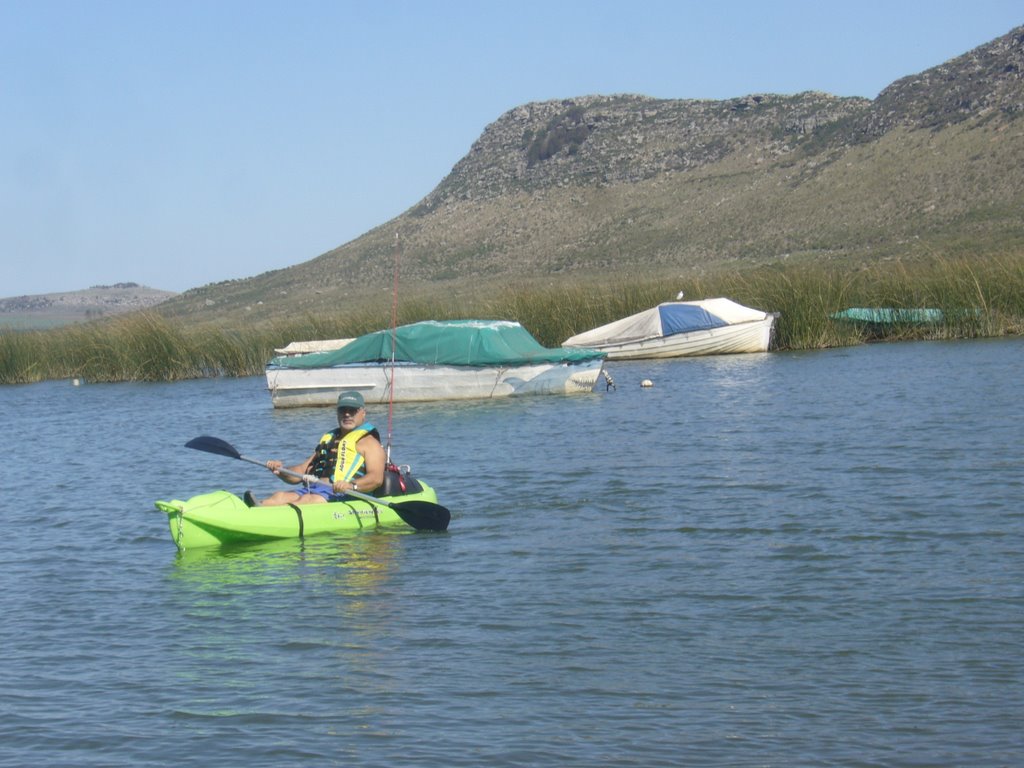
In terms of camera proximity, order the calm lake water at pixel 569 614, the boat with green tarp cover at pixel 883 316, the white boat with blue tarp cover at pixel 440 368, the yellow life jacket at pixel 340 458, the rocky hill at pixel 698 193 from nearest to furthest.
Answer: the calm lake water at pixel 569 614
the yellow life jacket at pixel 340 458
the white boat with blue tarp cover at pixel 440 368
the boat with green tarp cover at pixel 883 316
the rocky hill at pixel 698 193

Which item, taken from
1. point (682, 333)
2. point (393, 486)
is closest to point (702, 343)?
point (682, 333)

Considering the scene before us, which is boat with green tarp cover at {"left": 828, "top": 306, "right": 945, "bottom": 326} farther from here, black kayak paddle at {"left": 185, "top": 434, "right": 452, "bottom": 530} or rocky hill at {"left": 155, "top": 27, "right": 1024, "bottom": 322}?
rocky hill at {"left": 155, "top": 27, "right": 1024, "bottom": 322}

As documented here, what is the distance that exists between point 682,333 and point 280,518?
24.6 metres

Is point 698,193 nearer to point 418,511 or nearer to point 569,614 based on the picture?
point 418,511

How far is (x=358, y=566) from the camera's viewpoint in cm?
1271

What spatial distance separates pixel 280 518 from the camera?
534 inches

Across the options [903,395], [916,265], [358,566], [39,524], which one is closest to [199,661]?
[358,566]

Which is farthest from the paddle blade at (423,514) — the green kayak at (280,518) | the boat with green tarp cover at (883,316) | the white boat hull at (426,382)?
the boat with green tarp cover at (883,316)

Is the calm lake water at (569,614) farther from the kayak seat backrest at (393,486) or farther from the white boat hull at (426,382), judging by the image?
the white boat hull at (426,382)

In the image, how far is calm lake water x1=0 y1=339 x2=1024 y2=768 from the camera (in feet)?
26.0

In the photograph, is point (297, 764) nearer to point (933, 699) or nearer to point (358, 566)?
point (933, 699)

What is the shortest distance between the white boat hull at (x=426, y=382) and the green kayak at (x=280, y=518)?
13.4 m

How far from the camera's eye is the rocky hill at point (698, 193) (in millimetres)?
91500

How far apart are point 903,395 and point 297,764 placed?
1769 centimetres
